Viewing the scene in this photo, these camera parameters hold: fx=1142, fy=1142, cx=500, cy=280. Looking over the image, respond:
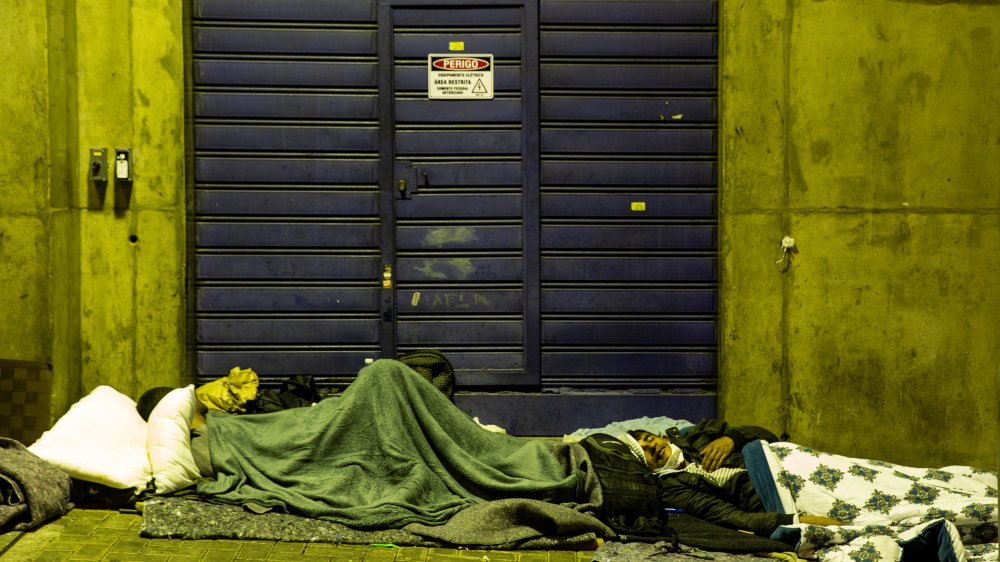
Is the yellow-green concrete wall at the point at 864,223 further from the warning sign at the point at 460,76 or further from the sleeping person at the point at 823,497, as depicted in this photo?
the warning sign at the point at 460,76

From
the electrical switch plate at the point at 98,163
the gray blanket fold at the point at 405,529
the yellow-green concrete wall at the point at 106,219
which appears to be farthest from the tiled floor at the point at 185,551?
the electrical switch plate at the point at 98,163

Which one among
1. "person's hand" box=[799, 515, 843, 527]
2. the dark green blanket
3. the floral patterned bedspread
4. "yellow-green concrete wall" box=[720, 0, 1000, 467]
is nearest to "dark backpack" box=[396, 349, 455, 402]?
the dark green blanket

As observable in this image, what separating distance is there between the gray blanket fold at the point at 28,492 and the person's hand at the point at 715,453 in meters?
3.55

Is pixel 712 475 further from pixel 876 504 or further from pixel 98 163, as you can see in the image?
pixel 98 163

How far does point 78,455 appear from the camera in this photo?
625cm

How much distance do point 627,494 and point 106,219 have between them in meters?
3.93

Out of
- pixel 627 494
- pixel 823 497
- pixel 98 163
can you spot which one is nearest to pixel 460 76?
pixel 98 163

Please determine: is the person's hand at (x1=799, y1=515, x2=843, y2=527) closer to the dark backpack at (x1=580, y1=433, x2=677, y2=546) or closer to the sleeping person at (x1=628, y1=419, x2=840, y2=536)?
the sleeping person at (x1=628, y1=419, x2=840, y2=536)

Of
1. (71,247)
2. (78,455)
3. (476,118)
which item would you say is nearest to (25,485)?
(78,455)

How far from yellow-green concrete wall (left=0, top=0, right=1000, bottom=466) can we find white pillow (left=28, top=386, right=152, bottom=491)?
103 centimetres

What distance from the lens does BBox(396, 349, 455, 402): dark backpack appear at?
294 inches

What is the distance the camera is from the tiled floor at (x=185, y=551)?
18.1ft

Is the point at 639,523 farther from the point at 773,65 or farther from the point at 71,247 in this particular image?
the point at 71,247

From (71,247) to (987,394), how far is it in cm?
619
